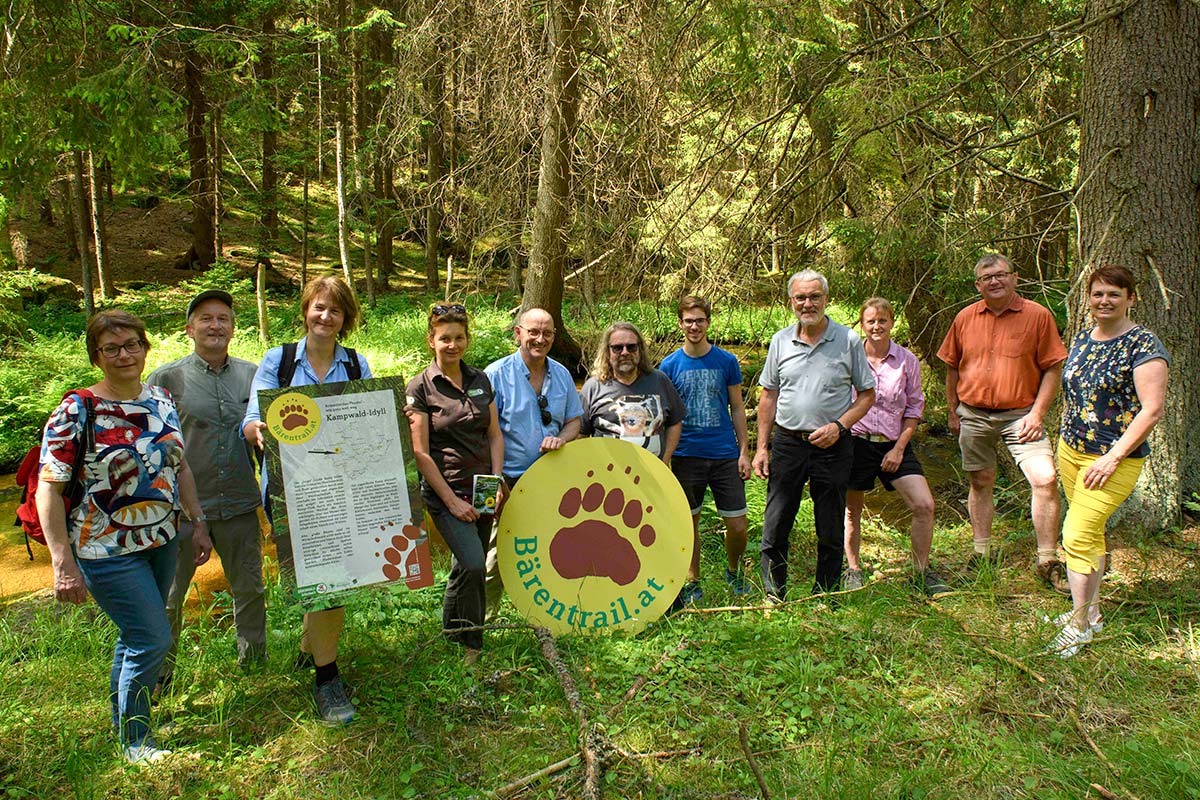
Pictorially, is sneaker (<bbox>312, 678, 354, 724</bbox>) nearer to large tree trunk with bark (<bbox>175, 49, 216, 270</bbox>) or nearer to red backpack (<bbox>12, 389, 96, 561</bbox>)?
red backpack (<bbox>12, 389, 96, 561</bbox>)

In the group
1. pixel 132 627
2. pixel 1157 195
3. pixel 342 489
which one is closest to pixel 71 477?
pixel 132 627

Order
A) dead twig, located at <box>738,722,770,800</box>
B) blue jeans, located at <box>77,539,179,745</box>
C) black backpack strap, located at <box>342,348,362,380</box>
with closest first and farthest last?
dead twig, located at <box>738,722,770,800</box> → blue jeans, located at <box>77,539,179,745</box> → black backpack strap, located at <box>342,348,362,380</box>

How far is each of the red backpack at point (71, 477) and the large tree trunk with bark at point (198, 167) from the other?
18.3 meters

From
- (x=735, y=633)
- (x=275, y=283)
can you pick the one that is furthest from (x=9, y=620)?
(x=275, y=283)

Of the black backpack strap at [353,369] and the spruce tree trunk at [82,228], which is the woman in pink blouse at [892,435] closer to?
the black backpack strap at [353,369]

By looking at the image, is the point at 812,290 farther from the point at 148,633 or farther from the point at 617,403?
the point at 148,633

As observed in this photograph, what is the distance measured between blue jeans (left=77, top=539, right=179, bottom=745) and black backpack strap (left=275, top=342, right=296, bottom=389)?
0.82m

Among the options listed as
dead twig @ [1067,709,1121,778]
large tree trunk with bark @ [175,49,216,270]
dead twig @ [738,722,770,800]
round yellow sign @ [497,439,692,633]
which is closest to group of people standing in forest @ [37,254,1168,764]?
round yellow sign @ [497,439,692,633]

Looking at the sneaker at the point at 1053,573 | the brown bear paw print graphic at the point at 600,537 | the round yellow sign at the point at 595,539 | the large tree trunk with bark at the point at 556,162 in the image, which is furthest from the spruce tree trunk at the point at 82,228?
the sneaker at the point at 1053,573

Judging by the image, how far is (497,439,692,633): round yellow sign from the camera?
383 cm

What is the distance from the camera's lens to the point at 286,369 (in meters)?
3.09

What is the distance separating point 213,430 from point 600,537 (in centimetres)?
193

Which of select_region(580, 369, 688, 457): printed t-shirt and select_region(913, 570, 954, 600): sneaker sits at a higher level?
select_region(580, 369, 688, 457): printed t-shirt

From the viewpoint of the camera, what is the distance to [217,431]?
349 centimetres
